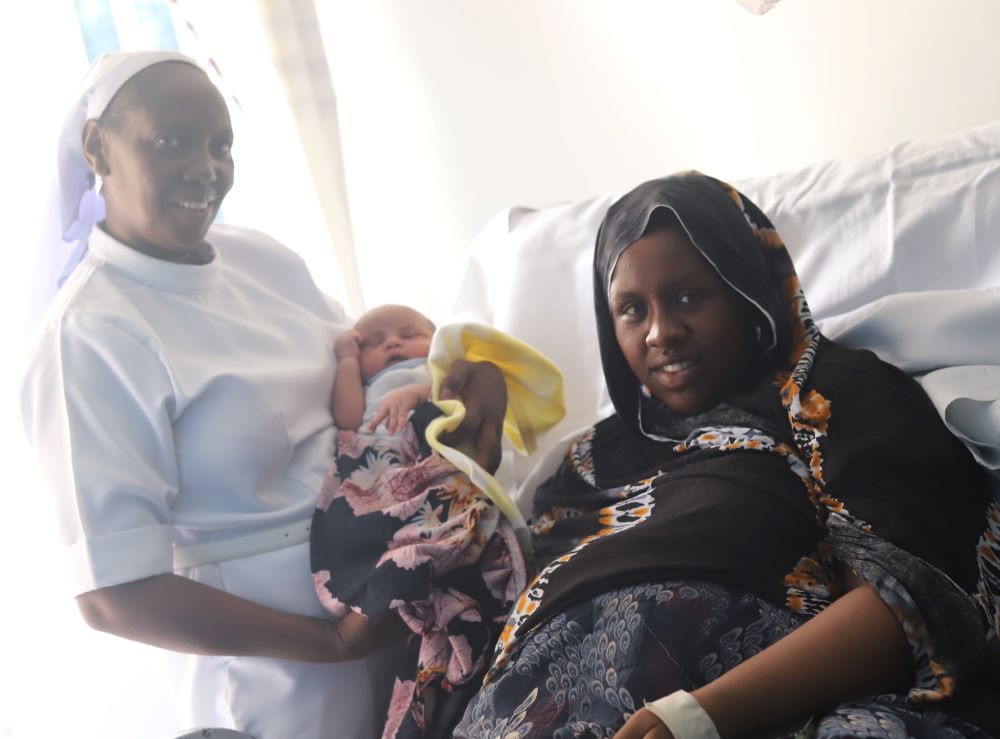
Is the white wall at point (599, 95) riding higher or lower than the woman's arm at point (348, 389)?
higher

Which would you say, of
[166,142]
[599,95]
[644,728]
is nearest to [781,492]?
[644,728]

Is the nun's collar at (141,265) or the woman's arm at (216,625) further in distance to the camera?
the nun's collar at (141,265)

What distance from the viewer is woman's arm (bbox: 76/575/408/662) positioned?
44.6 inches

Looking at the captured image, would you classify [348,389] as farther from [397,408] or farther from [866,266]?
[866,266]

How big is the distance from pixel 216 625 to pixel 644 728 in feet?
1.85

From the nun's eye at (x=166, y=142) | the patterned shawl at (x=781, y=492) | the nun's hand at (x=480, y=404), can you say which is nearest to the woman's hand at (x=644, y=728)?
the patterned shawl at (x=781, y=492)

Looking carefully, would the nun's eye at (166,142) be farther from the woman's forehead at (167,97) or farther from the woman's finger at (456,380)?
the woman's finger at (456,380)

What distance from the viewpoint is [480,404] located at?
4.56 ft

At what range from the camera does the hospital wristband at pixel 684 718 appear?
2.79ft

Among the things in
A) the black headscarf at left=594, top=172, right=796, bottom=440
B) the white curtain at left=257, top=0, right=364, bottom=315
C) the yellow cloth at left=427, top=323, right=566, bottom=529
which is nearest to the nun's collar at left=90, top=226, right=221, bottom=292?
the yellow cloth at left=427, top=323, right=566, bottom=529

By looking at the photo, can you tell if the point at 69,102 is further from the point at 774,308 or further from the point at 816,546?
the point at 816,546

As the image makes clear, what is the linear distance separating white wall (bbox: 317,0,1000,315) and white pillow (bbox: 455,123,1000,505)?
0.32 m

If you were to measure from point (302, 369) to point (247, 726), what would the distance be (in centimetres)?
49

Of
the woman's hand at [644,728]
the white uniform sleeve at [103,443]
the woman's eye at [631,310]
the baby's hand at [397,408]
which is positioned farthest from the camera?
the baby's hand at [397,408]
